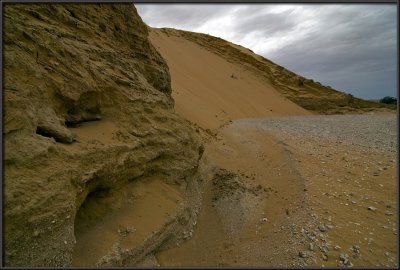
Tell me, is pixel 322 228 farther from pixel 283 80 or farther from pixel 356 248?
pixel 283 80

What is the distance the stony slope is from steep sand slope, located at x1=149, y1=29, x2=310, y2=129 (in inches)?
14.6

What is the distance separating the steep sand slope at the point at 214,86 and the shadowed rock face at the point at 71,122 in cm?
544

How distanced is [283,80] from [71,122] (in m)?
21.5

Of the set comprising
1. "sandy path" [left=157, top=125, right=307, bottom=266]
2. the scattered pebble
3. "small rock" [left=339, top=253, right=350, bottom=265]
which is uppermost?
the scattered pebble

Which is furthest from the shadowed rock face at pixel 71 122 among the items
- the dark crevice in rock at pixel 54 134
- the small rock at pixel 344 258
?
the small rock at pixel 344 258

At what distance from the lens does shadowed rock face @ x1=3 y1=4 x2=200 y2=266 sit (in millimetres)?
2662

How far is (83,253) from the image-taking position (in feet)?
10.3

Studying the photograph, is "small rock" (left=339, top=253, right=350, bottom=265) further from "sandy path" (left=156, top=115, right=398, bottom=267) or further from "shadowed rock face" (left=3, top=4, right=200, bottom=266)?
"shadowed rock face" (left=3, top=4, right=200, bottom=266)

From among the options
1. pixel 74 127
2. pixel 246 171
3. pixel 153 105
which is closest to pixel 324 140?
pixel 246 171

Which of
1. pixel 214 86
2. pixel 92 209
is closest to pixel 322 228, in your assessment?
pixel 92 209

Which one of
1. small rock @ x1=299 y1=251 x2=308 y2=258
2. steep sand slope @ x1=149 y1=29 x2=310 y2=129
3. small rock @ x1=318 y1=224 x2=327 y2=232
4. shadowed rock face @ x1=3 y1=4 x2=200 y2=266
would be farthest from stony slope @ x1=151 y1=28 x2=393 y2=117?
small rock @ x1=299 y1=251 x2=308 y2=258

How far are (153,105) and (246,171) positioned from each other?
2.57 m

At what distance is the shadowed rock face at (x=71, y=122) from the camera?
2.66 meters

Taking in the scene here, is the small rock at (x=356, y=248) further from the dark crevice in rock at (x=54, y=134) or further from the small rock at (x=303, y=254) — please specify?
the dark crevice in rock at (x=54, y=134)
